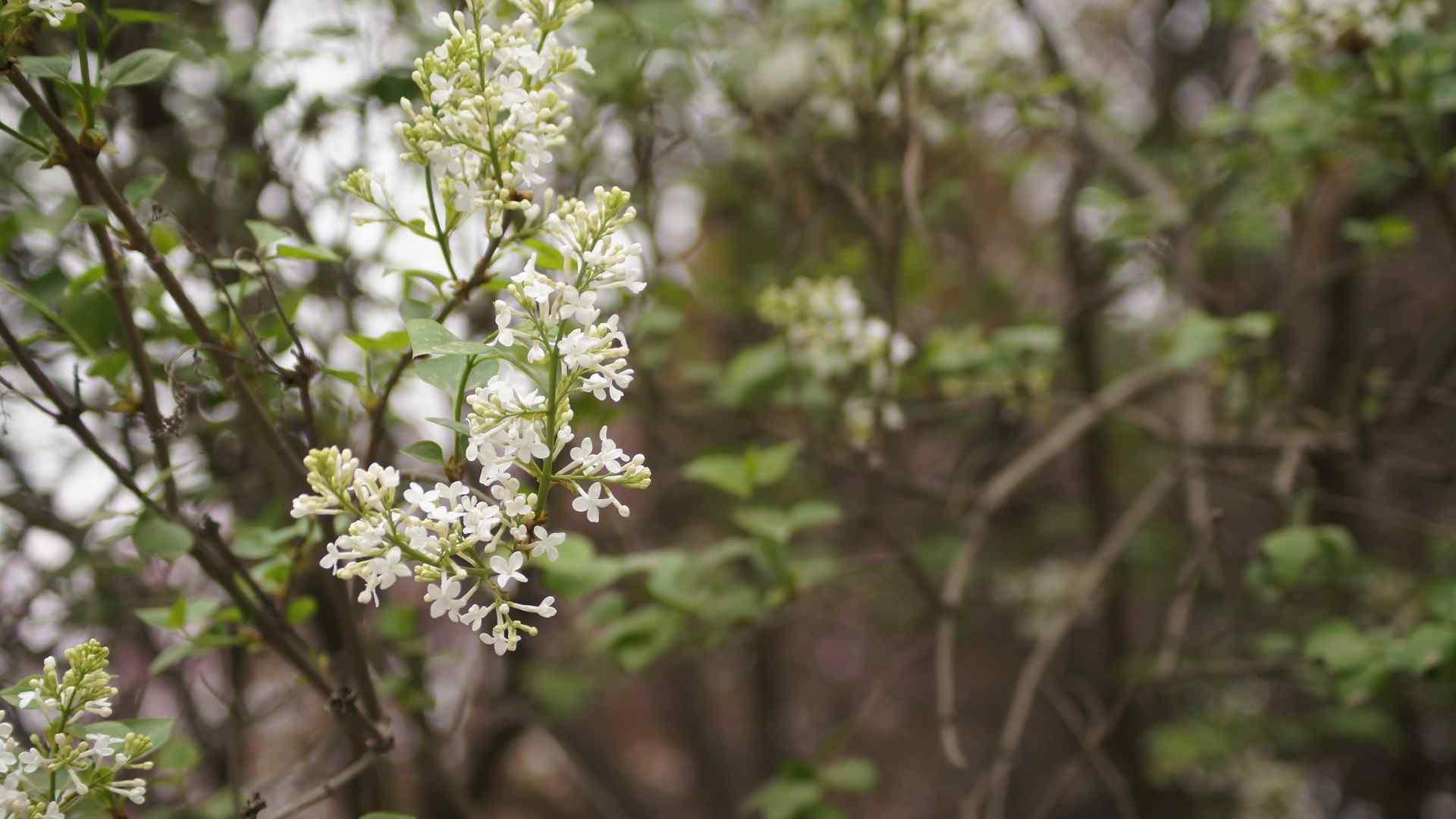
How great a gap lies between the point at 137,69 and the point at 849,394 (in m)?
1.57

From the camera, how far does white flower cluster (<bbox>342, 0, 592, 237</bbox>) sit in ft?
3.05

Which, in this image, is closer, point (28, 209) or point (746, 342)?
point (28, 209)

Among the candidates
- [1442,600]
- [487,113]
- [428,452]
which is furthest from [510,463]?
[1442,600]

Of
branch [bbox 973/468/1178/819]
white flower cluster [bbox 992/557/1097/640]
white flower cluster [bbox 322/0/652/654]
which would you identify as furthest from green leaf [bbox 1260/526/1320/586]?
white flower cluster [bbox 992/557/1097/640]

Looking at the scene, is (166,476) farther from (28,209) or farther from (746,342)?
(746,342)

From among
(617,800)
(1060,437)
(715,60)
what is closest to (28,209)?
(715,60)

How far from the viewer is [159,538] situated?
118 centimetres

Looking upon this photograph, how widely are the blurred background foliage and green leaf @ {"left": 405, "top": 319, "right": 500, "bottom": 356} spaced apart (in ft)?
0.32

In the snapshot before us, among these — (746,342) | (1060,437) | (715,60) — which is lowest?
(1060,437)

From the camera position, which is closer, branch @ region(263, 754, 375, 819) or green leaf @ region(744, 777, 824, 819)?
branch @ region(263, 754, 375, 819)

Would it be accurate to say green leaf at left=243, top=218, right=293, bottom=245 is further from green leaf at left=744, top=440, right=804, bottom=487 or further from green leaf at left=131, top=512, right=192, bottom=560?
green leaf at left=744, top=440, right=804, bottom=487

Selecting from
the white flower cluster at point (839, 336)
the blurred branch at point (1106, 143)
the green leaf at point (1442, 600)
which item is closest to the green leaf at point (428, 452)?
the white flower cluster at point (839, 336)

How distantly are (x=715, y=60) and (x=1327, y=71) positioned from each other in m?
1.29

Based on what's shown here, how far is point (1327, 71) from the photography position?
1938 millimetres
